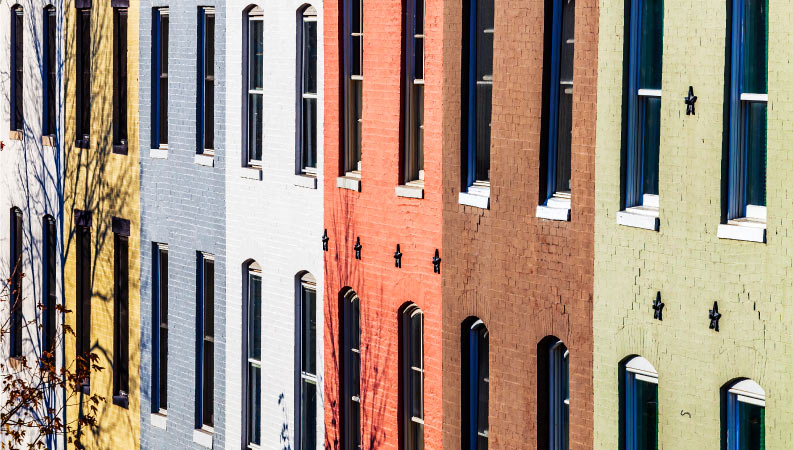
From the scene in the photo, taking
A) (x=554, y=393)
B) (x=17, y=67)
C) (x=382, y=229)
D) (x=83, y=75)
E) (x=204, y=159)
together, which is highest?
(x=17, y=67)

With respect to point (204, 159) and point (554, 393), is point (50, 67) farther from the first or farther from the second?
point (554, 393)

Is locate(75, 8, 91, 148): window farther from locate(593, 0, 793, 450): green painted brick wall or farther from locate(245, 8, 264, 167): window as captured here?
locate(593, 0, 793, 450): green painted brick wall

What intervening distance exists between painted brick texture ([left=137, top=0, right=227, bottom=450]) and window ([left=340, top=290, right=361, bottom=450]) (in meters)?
3.07

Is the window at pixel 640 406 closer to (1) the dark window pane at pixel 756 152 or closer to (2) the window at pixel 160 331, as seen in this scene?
(1) the dark window pane at pixel 756 152

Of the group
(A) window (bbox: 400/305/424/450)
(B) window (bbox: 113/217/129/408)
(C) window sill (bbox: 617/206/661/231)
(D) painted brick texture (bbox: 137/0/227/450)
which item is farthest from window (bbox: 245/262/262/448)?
(C) window sill (bbox: 617/206/661/231)

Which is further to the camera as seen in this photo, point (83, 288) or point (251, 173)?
point (83, 288)

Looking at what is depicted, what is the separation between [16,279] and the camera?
2894 cm

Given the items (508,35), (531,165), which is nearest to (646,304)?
(531,165)

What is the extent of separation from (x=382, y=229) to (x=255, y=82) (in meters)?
3.76

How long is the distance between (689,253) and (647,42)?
6.30 ft

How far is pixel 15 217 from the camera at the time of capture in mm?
29016

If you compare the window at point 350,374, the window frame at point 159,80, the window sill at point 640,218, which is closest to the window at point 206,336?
the window frame at point 159,80

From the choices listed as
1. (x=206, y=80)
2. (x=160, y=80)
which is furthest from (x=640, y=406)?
(x=160, y=80)

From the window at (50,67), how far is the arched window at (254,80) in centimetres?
646
